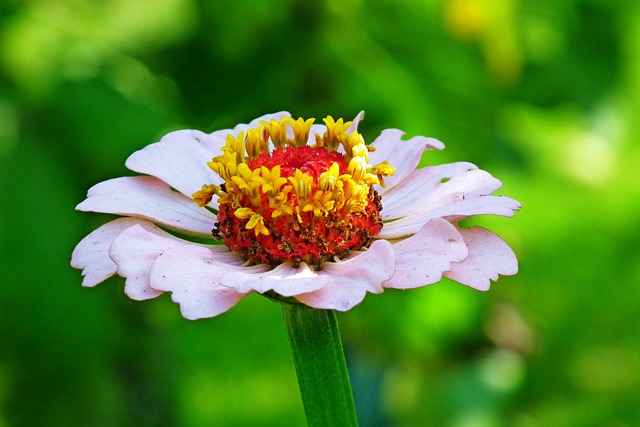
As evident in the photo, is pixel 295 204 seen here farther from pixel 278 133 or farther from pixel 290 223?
pixel 278 133

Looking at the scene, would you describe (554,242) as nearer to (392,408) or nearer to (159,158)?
(392,408)

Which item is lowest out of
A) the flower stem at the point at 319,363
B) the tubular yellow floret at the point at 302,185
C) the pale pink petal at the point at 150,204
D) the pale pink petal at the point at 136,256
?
the flower stem at the point at 319,363

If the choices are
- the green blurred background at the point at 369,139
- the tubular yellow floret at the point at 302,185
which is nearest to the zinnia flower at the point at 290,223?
the tubular yellow floret at the point at 302,185

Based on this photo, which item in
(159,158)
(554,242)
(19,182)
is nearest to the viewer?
(159,158)

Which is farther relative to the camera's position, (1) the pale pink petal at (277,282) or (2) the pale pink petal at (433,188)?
(2) the pale pink petal at (433,188)

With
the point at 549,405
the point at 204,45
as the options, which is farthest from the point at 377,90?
the point at 549,405

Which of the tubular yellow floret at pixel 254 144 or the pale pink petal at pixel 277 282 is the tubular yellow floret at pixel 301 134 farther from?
the pale pink petal at pixel 277 282
